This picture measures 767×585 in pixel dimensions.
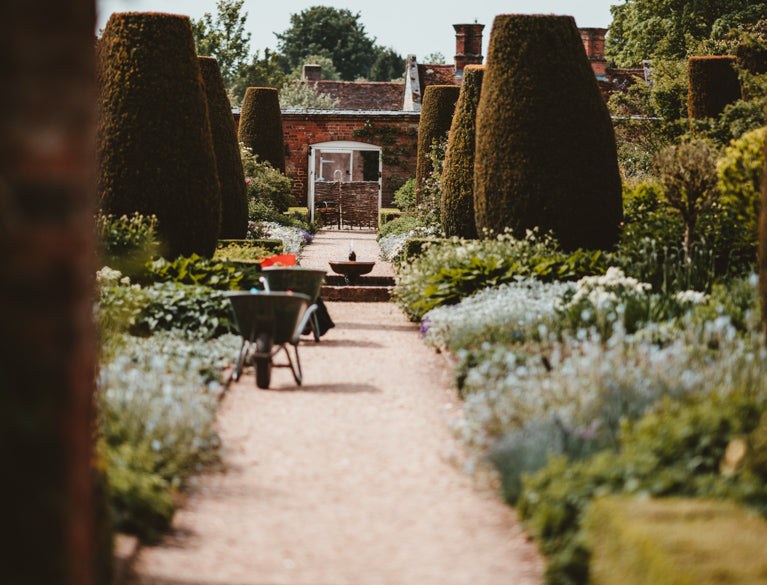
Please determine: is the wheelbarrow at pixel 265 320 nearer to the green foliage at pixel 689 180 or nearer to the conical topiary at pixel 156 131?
the conical topiary at pixel 156 131

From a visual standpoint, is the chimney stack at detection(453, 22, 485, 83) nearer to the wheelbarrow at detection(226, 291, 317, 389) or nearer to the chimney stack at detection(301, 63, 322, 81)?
the chimney stack at detection(301, 63, 322, 81)

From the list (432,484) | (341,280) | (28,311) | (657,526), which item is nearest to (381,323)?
(341,280)

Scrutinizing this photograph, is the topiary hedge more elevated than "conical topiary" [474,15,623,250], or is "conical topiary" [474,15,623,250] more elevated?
the topiary hedge

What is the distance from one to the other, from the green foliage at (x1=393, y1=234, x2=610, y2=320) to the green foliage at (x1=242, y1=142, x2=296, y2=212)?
10.3m

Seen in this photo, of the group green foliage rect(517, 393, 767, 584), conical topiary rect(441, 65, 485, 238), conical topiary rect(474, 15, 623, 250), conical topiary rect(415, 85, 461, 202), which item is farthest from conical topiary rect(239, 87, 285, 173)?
green foliage rect(517, 393, 767, 584)

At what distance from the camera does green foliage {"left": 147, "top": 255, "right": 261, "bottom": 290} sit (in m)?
8.80

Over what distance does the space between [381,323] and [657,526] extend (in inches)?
289

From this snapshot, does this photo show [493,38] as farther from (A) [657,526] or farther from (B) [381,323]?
(A) [657,526]

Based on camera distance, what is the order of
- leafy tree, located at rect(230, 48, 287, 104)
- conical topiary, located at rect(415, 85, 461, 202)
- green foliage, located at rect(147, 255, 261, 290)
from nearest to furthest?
green foliage, located at rect(147, 255, 261, 290), conical topiary, located at rect(415, 85, 461, 202), leafy tree, located at rect(230, 48, 287, 104)

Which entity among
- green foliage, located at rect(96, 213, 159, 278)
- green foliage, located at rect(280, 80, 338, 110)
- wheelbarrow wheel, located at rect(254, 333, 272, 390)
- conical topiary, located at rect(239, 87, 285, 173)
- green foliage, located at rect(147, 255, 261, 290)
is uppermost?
green foliage, located at rect(280, 80, 338, 110)

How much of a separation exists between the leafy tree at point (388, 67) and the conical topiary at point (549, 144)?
53.6m

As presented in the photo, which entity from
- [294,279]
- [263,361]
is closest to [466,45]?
[294,279]

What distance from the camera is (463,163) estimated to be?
14.0m

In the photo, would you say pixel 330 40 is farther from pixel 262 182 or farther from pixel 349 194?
pixel 262 182
